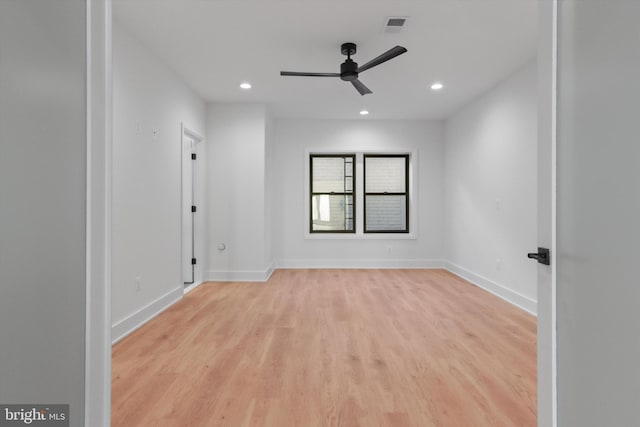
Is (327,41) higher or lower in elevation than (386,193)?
higher

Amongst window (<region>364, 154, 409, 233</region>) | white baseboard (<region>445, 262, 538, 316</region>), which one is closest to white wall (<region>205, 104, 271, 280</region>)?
window (<region>364, 154, 409, 233</region>)

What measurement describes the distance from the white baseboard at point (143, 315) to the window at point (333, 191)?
2.95 meters

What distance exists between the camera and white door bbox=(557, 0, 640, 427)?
0.87 meters

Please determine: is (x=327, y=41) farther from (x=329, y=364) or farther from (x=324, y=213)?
(x=324, y=213)

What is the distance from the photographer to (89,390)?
1.06m

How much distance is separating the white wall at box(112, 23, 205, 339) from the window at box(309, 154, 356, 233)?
2.75 m

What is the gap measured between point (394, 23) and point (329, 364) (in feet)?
9.01

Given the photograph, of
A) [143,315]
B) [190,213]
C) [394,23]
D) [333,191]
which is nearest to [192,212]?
[190,213]

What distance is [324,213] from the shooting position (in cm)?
637

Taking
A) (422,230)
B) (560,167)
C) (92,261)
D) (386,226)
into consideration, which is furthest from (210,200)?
(560,167)

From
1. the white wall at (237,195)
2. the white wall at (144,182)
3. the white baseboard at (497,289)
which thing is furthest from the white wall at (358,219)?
the white wall at (144,182)

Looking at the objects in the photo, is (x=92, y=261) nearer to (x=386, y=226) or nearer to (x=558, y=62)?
(x=558, y=62)

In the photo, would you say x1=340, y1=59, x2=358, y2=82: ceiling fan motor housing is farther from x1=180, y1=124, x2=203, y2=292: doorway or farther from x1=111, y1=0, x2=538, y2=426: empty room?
x1=180, y1=124, x2=203, y2=292: doorway

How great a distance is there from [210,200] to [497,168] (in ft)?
13.2
